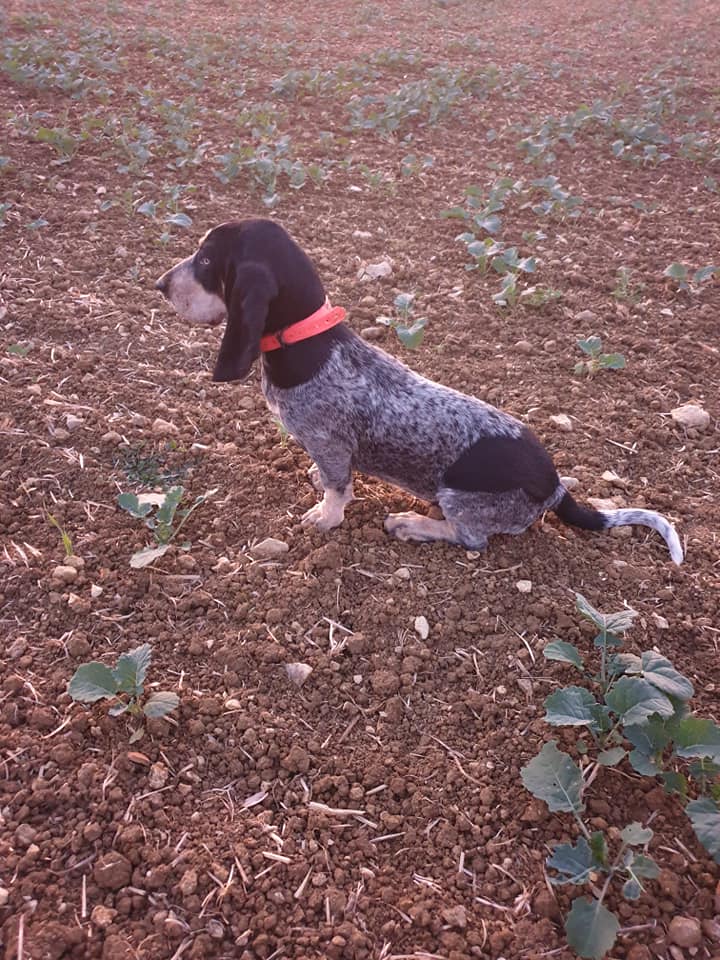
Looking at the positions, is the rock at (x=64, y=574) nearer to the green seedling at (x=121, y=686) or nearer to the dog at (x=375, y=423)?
the green seedling at (x=121, y=686)

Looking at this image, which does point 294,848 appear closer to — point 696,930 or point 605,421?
point 696,930

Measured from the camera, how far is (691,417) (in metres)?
4.66

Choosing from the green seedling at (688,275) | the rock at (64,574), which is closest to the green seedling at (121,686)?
the rock at (64,574)

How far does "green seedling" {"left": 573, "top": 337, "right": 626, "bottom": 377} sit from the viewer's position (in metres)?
4.89

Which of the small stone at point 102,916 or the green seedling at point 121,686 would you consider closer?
the small stone at point 102,916

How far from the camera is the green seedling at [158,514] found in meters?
3.42

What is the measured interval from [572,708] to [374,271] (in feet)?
14.3

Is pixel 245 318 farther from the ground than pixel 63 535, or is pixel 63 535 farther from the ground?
pixel 245 318

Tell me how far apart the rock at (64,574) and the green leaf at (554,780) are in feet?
7.16

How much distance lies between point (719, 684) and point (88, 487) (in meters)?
3.26

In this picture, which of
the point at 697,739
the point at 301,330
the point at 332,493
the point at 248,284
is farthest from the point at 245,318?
the point at 697,739

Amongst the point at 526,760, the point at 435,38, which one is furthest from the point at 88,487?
the point at 435,38

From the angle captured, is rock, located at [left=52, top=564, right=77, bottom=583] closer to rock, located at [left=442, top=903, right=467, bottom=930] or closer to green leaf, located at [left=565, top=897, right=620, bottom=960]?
rock, located at [left=442, top=903, right=467, bottom=930]

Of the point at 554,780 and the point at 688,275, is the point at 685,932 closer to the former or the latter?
the point at 554,780
